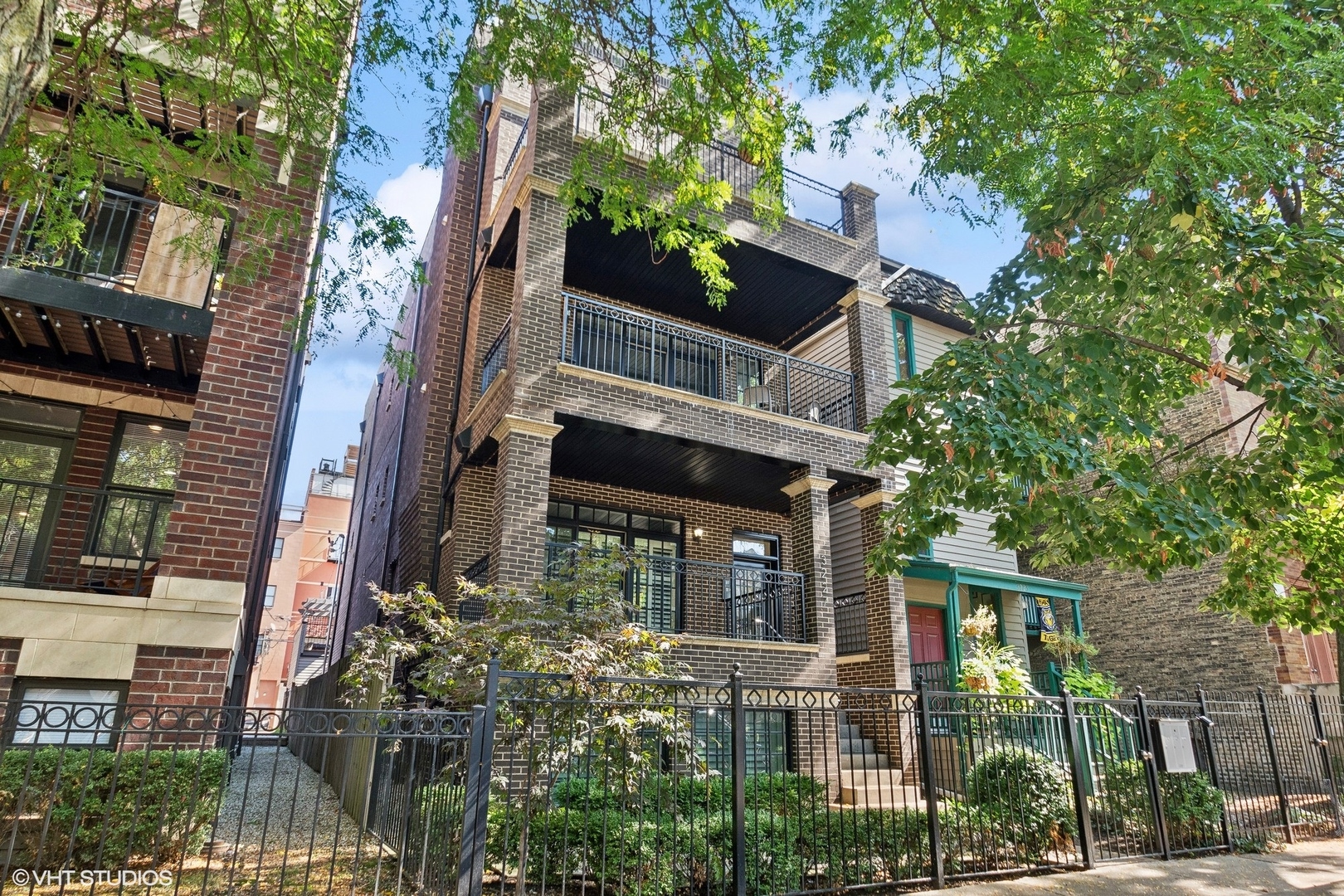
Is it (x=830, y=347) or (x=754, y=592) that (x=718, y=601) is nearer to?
(x=754, y=592)

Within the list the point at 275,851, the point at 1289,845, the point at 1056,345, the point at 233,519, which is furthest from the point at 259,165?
the point at 1289,845

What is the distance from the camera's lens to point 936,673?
14711mm

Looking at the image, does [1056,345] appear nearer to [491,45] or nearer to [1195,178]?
[1195,178]

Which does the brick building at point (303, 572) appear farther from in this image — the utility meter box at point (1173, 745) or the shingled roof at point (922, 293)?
the utility meter box at point (1173, 745)

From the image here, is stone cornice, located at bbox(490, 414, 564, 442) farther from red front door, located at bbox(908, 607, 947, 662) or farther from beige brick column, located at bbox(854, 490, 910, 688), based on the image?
red front door, located at bbox(908, 607, 947, 662)

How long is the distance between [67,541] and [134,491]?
2.82ft

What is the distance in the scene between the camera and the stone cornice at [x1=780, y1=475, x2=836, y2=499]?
12.4 metres

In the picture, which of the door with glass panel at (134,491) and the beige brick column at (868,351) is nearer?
the door with glass panel at (134,491)

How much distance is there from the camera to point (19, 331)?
8.72m

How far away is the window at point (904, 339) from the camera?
15.6m

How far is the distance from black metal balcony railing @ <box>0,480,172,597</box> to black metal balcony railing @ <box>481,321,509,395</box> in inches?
184

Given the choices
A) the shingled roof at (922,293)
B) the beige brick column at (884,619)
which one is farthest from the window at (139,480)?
the shingled roof at (922,293)

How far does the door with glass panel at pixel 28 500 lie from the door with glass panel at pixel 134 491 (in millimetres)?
468

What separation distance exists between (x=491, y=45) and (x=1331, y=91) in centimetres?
763
